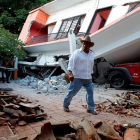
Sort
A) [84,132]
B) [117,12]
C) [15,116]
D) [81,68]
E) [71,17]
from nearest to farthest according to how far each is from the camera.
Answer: [84,132] → [15,116] → [81,68] → [117,12] → [71,17]

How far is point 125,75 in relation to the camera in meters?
7.67

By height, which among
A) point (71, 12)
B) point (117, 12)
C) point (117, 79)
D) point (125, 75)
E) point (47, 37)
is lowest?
point (117, 79)

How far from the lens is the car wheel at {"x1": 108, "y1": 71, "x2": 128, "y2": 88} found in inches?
302

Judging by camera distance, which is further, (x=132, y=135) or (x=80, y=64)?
(x=80, y=64)

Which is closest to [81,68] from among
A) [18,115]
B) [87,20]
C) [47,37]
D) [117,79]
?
[18,115]

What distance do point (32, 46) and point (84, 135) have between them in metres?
11.1

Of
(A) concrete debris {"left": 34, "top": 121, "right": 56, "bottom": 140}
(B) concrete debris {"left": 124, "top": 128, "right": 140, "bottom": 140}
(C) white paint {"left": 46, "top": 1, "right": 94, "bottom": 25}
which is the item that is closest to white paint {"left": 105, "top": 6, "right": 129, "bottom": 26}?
(C) white paint {"left": 46, "top": 1, "right": 94, "bottom": 25}

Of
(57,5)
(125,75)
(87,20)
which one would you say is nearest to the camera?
(125,75)

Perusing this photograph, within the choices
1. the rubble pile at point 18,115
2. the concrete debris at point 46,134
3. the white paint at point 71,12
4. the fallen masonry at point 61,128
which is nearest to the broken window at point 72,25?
→ the white paint at point 71,12

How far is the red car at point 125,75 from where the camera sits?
7.44 meters

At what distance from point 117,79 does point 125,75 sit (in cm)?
54

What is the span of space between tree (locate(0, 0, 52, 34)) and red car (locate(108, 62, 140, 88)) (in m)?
12.9

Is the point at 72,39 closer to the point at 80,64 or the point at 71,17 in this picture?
the point at 71,17

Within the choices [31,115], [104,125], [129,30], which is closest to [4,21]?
[129,30]
